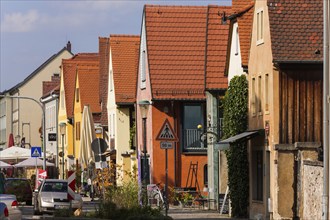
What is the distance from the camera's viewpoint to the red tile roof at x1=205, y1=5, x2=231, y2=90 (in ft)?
148

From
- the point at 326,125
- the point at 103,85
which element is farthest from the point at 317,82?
the point at 103,85

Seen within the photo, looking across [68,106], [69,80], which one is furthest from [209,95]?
[68,106]

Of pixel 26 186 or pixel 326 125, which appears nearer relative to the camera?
pixel 326 125

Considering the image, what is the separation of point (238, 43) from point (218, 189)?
7.17 m

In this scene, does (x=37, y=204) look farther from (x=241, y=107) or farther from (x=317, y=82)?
(x=317, y=82)

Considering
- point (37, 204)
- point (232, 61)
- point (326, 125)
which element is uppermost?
point (232, 61)

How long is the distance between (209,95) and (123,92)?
17575 mm

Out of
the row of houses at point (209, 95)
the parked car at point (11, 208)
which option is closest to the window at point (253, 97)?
the row of houses at point (209, 95)

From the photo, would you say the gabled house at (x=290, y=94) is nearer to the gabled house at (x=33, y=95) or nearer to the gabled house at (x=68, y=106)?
the gabled house at (x=68, y=106)

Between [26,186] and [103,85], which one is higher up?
[103,85]

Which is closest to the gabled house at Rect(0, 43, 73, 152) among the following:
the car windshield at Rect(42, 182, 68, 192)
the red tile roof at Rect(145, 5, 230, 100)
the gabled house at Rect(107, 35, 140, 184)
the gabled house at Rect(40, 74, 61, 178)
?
the gabled house at Rect(40, 74, 61, 178)

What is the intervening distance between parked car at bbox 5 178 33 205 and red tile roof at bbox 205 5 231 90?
1494cm

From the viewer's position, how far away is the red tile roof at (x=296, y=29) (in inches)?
1334

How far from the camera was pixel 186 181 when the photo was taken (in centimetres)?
5159
